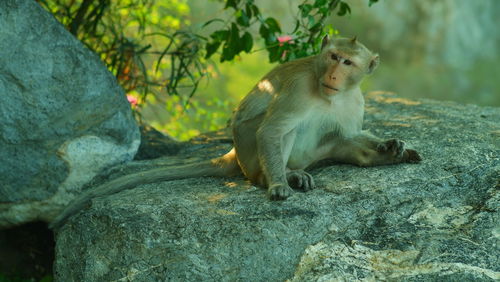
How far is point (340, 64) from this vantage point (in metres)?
3.76

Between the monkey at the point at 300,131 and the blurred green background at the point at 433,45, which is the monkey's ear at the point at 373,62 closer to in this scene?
the monkey at the point at 300,131

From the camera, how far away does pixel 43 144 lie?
4.28 meters

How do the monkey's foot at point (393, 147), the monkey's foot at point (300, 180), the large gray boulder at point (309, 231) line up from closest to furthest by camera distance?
the large gray boulder at point (309, 231), the monkey's foot at point (300, 180), the monkey's foot at point (393, 147)

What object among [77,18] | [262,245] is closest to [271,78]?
[262,245]

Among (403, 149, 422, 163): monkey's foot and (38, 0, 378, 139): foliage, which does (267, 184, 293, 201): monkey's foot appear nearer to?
(403, 149, 422, 163): monkey's foot

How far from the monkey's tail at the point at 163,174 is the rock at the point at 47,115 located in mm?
456

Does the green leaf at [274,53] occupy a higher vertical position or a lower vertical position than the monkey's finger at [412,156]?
higher

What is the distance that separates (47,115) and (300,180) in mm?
1738

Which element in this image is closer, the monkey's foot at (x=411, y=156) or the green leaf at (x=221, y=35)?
the monkey's foot at (x=411, y=156)

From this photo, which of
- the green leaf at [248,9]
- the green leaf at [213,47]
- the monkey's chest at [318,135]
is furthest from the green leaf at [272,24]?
the monkey's chest at [318,135]

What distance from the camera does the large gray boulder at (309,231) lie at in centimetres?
305

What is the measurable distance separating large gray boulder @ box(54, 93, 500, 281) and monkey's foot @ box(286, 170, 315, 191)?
2.6 inches

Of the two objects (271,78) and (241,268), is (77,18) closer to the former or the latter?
(271,78)

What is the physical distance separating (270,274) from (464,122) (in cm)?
250
